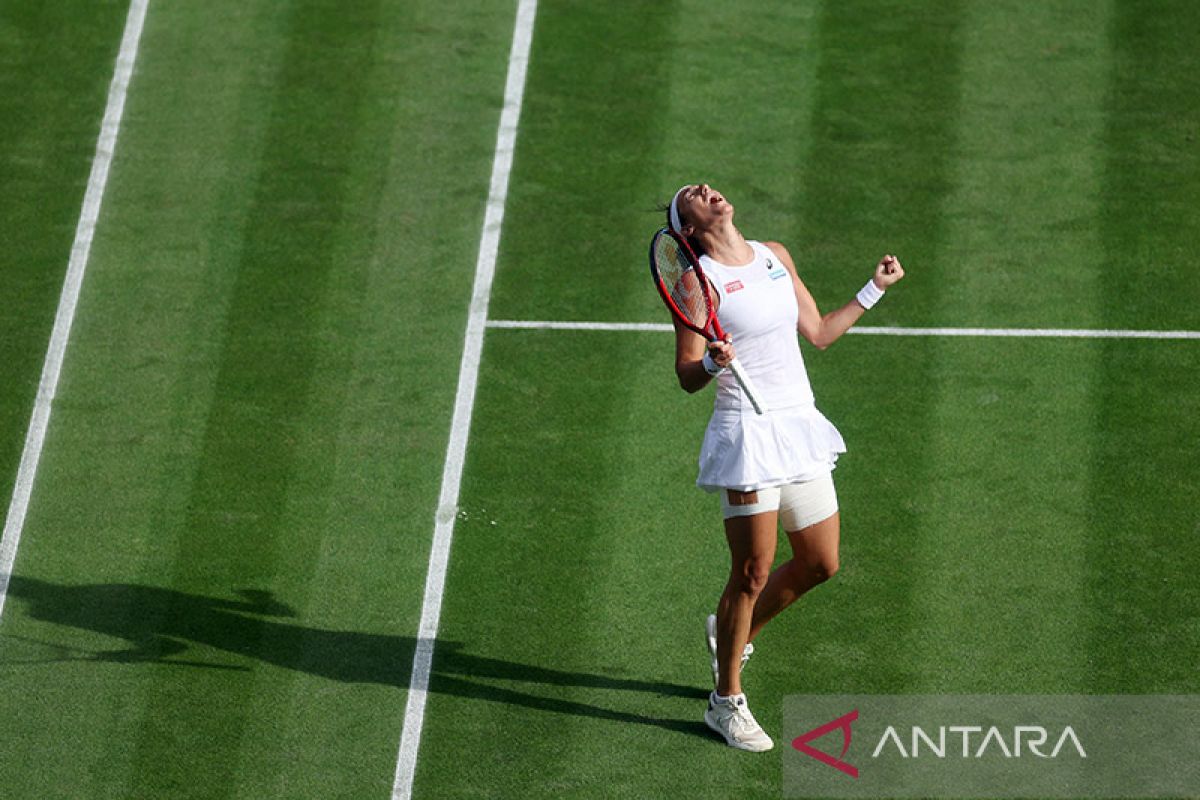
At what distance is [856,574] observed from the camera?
32.7 feet

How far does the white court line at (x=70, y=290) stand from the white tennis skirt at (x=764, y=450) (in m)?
4.08

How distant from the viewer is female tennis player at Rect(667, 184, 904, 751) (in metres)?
8.30

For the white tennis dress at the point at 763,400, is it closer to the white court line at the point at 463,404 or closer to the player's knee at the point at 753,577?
the player's knee at the point at 753,577

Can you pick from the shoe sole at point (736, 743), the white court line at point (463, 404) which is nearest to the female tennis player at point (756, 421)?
the shoe sole at point (736, 743)

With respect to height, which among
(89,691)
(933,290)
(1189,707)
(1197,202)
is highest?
(1197,202)

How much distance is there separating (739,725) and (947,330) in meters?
3.48

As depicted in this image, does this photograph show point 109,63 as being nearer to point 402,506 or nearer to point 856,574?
point 402,506

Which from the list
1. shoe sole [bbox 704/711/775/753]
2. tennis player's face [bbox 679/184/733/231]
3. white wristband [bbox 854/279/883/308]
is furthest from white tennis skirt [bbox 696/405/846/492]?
shoe sole [bbox 704/711/775/753]

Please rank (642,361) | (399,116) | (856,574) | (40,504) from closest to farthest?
(856,574)
(40,504)
(642,361)
(399,116)

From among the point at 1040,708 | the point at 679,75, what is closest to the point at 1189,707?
the point at 1040,708

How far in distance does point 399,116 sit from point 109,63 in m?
2.29

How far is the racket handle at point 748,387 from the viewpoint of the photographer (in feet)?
26.8

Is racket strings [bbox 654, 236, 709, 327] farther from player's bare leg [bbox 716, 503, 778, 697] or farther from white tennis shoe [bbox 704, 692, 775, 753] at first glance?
white tennis shoe [bbox 704, 692, 775, 753]

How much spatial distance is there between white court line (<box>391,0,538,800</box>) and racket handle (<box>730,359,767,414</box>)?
Answer: 94.3 inches
